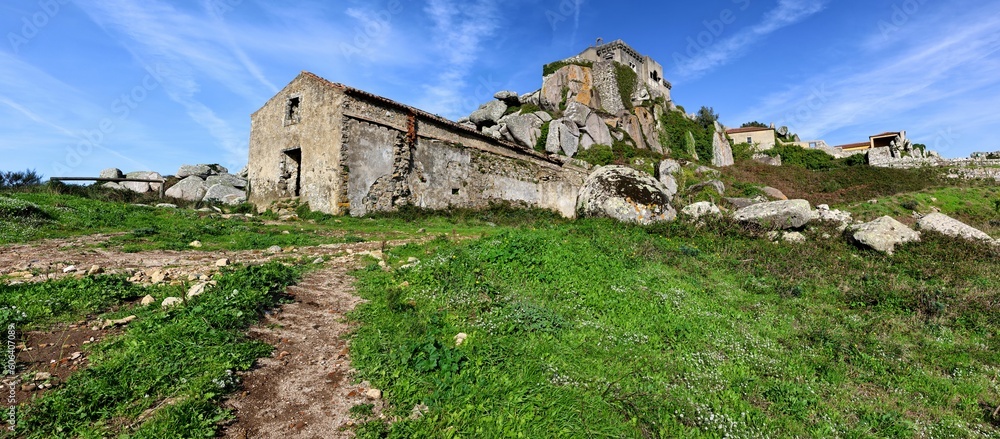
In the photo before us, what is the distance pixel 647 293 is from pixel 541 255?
2073 millimetres

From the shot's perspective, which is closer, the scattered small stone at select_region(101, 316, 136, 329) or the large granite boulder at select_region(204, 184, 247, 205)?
the scattered small stone at select_region(101, 316, 136, 329)

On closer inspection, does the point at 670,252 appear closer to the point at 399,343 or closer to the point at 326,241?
the point at 399,343

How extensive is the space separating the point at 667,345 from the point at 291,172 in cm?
1840

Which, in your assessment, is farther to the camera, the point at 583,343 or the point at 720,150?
the point at 720,150

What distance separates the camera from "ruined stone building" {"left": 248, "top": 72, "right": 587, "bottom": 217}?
1750 cm

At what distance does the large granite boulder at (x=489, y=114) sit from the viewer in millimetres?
40312

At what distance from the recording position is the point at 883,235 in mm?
12305

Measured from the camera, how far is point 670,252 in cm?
1086

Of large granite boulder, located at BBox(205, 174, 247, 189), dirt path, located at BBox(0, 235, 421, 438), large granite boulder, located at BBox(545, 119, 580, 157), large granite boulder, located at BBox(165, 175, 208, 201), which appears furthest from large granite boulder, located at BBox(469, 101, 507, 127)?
dirt path, located at BBox(0, 235, 421, 438)

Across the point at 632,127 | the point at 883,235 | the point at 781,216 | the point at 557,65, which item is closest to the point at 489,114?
the point at 557,65

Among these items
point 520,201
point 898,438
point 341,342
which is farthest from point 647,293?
point 520,201

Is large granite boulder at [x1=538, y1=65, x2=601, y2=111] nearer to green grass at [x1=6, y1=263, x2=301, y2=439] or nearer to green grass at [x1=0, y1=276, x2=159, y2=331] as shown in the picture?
green grass at [x1=0, y1=276, x2=159, y2=331]

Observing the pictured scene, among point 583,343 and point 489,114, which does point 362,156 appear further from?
point 489,114
